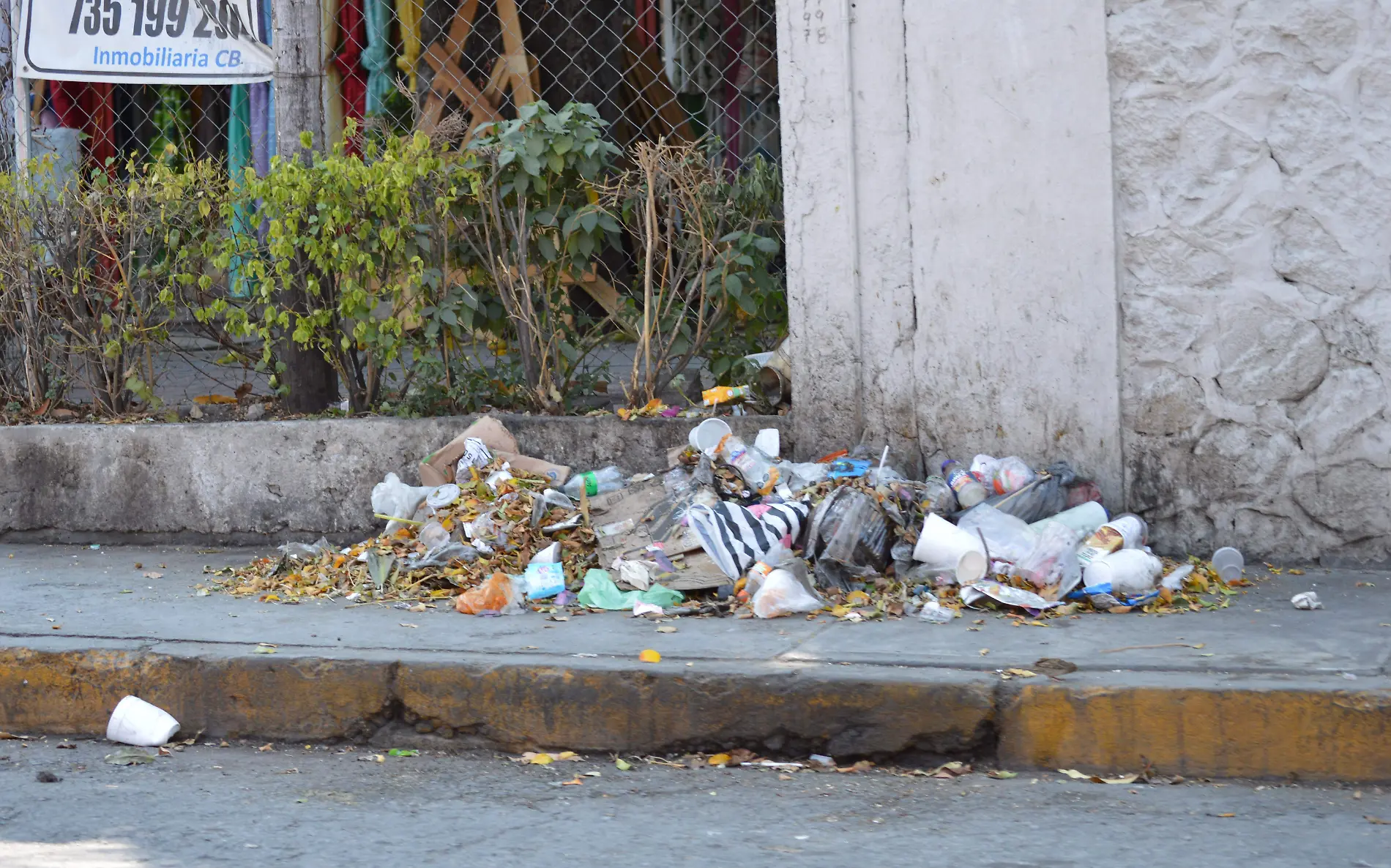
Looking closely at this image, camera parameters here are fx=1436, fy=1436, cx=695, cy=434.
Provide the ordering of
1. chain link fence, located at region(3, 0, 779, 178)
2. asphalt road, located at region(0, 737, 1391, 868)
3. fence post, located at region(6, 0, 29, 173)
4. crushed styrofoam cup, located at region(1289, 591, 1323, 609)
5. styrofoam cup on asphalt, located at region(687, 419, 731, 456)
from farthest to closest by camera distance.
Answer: chain link fence, located at region(3, 0, 779, 178), fence post, located at region(6, 0, 29, 173), styrofoam cup on asphalt, located at region(687, 419, 731, 456), crushed styrofoam cup, located at region(1289, 591, 1323, 609), asphalt road, located at region(0, 737, 1391, 868)

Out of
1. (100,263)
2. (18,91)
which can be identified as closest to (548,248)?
(100,263)

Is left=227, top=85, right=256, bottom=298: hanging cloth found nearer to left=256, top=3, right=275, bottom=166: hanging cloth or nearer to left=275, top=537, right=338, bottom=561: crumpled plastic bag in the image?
left=256, top=3, right=275, bottom=166: hanging cloth

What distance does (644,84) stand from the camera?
689 cm

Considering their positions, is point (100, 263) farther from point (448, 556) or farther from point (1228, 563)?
point (1228, 563)

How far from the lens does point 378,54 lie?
724 cm

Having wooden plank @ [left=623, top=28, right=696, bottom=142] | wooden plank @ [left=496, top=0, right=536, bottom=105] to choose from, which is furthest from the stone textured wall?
wooden plank @ [left=496, top=0, right=536, bottom=105]

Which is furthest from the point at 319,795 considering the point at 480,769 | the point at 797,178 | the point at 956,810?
the point at 797,178

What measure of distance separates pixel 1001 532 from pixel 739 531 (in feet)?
2.63

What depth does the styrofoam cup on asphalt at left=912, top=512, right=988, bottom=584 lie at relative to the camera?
425 centimetres

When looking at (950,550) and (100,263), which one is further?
(100,263)

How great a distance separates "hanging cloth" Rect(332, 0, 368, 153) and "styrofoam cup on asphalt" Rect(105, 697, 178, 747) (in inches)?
165

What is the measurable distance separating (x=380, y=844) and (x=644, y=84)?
4.72 meters

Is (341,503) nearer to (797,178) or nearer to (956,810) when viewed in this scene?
(797,178)

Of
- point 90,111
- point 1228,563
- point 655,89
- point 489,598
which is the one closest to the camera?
point 489,598
